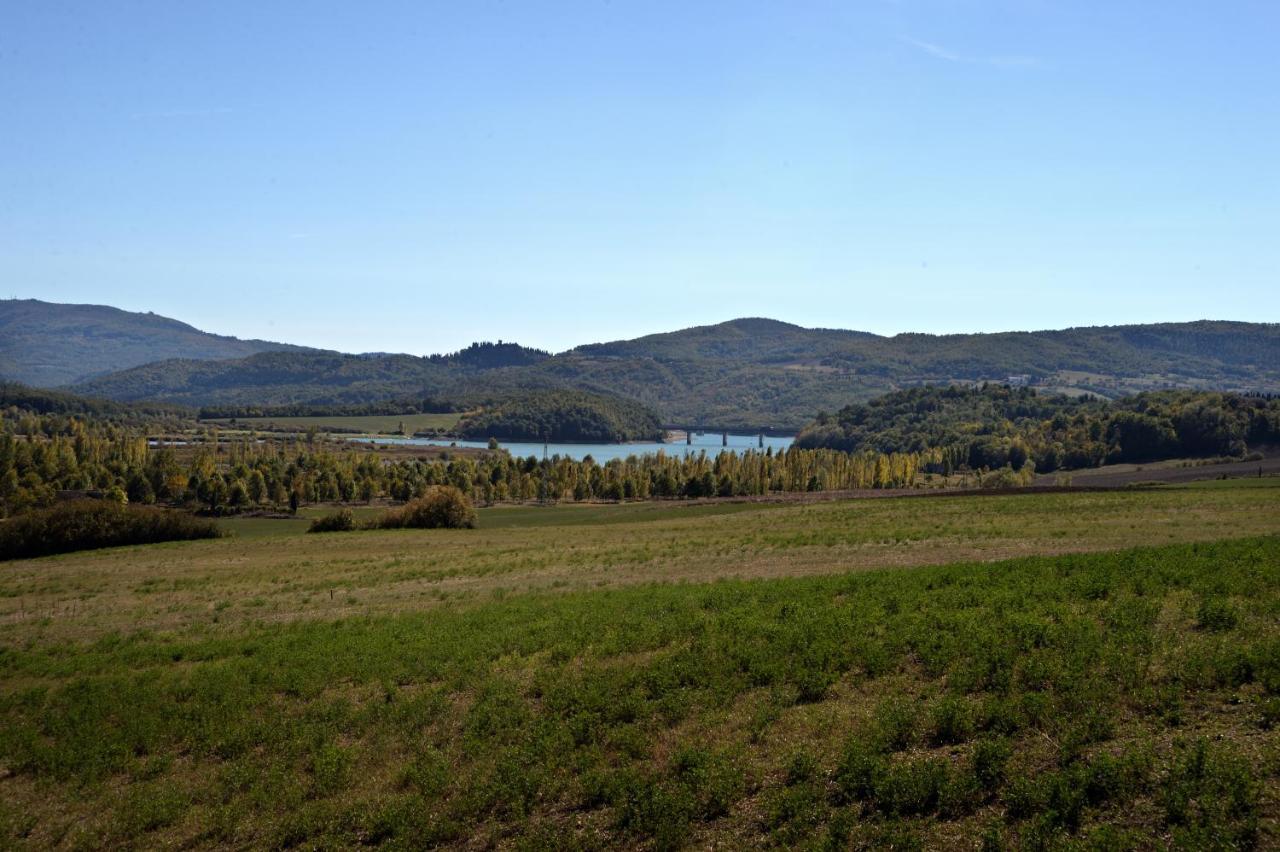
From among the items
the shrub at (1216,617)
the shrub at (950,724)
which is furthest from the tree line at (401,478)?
the shrub at (950,724)

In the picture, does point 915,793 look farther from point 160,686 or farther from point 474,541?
point 474,541

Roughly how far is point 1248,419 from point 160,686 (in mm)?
184151

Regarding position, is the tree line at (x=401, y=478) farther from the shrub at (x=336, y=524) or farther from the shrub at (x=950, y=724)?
the shrub at (x=950, y=724)

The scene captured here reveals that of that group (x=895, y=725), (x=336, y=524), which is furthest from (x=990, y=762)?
(x=336, y=524)

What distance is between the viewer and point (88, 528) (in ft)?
200

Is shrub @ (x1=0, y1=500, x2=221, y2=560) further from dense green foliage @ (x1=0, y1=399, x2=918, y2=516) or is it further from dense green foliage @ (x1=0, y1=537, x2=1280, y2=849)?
dense green foliage @ (x1=0, y1=399, x2=918, y2=516)

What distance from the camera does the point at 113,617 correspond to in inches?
1252

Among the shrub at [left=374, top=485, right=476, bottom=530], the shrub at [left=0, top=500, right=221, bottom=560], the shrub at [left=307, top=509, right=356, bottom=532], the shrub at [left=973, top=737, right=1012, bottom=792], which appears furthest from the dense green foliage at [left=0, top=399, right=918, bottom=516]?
the shrub at [left=973, top=737, right=1012, bottom=792]

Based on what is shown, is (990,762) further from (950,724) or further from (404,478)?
(404,478)

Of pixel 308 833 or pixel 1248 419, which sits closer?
pixel 308 833

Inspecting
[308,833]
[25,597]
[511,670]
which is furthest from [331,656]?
[25,597]

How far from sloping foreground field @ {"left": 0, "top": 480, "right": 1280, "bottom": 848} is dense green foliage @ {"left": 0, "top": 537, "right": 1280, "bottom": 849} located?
0.06 metres

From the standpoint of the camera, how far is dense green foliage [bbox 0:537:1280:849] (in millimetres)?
11953

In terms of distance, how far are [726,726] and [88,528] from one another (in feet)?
196
